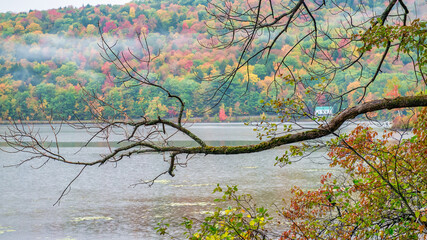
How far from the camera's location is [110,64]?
10600 centimetres

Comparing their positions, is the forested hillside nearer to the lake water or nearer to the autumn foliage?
the lake water

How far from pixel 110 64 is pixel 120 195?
292 ft

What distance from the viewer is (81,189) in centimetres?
2170

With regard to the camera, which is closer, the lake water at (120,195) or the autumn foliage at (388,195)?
the autumn foliage at (388,195)

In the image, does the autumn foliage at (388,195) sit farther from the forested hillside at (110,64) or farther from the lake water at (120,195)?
the forested hillside at (110,64)

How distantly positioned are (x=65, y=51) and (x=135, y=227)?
5049 inches

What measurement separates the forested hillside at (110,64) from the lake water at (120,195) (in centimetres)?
6129

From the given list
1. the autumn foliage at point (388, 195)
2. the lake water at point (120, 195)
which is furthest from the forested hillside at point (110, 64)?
the autumn foliage at point (388, 195)

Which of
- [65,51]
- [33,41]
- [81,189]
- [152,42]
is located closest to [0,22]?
[33,41]

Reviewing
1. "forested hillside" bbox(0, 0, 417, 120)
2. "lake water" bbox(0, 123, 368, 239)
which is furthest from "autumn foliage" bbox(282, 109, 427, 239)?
"forested hillside" bbox(0, 0, 417, 120)

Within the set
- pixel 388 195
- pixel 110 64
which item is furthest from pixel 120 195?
pixel 110 64

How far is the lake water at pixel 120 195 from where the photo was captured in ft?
46.5

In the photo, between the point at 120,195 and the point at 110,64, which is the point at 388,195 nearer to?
the point at 120,195

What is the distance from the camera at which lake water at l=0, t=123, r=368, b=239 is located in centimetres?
1417
